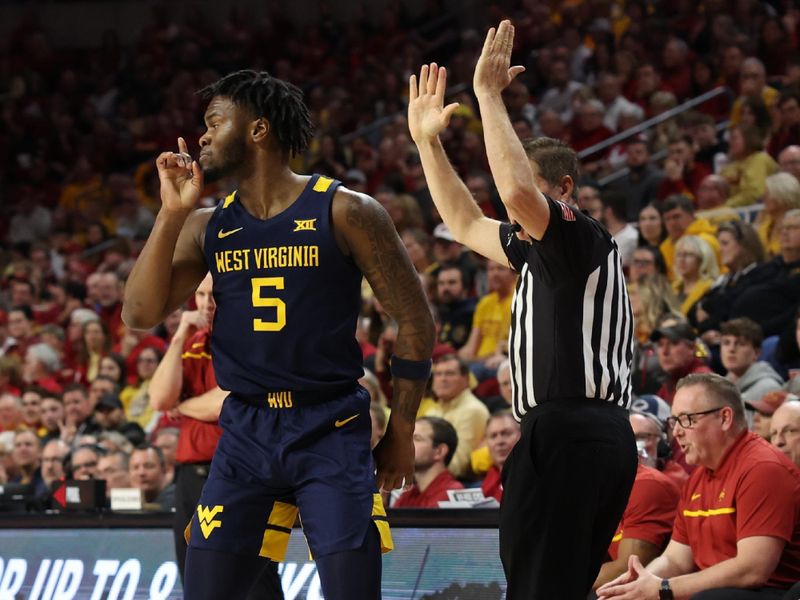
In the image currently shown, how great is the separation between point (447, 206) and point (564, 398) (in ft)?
3.38

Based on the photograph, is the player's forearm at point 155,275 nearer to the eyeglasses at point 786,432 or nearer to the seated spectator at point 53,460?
the eyeglasses at point 786,432

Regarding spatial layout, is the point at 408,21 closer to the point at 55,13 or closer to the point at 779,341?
the point at 55,13

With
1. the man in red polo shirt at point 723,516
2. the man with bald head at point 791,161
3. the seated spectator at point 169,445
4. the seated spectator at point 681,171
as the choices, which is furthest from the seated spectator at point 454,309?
the man in red polo shirt at point 723,516

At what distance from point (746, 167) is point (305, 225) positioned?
785 cm

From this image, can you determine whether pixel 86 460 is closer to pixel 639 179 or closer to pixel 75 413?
pixel 75 413

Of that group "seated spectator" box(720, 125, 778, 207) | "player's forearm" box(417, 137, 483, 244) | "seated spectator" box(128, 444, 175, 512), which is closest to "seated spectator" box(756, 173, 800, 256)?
"seated spectator" box(720, 125, 778, 207)

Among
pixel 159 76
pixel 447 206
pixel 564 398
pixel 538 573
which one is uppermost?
pixel 159 76

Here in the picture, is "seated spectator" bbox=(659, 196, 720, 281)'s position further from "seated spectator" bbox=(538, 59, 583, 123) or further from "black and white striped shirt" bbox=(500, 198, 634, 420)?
"black and white striped shirt" bbox=(500, 198, 634, 420)

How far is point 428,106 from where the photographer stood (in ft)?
14.7

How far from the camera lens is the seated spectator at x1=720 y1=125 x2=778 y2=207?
10.9 metres

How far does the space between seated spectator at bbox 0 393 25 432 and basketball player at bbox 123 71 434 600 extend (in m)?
7.41

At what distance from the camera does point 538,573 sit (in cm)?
389

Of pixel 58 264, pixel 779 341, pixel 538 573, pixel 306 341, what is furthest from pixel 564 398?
pixel 58 264

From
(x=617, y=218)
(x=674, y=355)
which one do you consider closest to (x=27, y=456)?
(x=617, y=218)
